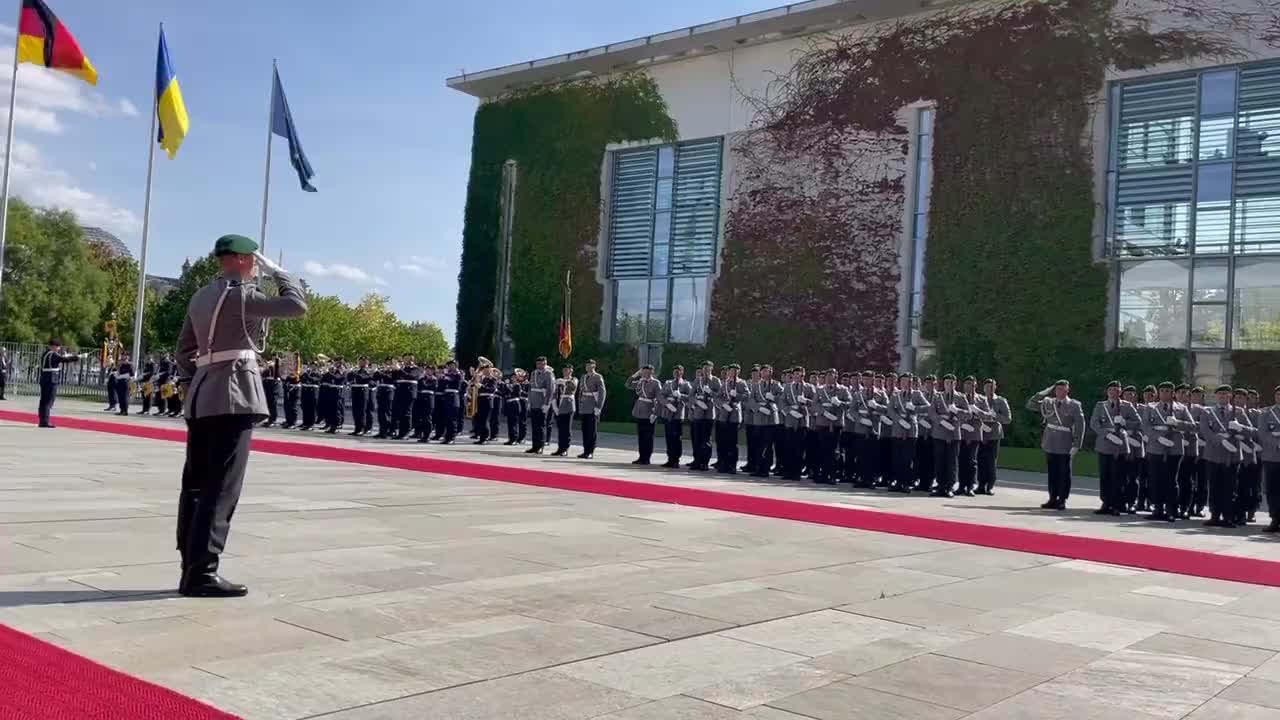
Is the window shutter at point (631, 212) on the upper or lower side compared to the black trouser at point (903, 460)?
upper

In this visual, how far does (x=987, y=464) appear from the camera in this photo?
54.3 ft

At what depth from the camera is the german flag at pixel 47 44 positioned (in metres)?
23.6

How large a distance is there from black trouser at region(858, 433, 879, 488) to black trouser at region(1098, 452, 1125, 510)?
3.56m

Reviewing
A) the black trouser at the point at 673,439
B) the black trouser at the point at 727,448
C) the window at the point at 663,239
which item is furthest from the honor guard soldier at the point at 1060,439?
the window at the point at 663,239

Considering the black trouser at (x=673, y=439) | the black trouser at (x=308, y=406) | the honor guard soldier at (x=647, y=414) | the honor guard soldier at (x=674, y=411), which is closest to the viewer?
the black trouser at (x=673, y=439)

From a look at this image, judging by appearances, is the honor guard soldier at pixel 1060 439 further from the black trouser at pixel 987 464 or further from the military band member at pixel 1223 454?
the black trouser at pixel 987 464

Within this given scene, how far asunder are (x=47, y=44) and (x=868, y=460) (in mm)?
19889

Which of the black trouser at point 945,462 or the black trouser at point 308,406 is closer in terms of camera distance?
the black trouser at point 945,462

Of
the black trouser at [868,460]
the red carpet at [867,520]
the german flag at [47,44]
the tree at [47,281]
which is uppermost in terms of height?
the german flag at [47,44]

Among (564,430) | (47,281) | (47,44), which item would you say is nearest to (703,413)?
(564,430)

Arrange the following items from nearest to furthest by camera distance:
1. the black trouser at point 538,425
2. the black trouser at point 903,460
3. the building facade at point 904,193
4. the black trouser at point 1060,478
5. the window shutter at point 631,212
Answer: the black trouser at point 1060,478, the black trouser at point 903,460, the black trouser at point 538,425, the building facade at point 904,193, the window shutter at point 631,212

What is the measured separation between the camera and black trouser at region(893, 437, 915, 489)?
643 inches

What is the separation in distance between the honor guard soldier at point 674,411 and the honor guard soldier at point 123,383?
51.7 feet

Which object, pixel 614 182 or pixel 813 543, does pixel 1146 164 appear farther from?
pixel 813 543
